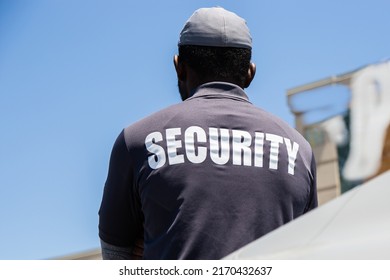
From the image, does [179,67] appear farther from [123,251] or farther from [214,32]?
[123,251]

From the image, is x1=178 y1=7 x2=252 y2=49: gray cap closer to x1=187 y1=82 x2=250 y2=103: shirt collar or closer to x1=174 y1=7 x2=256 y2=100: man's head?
x1=174 y1=7 x2=256 y2=100: man's head

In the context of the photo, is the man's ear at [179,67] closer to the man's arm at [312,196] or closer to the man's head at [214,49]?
the man's head at [214,49]

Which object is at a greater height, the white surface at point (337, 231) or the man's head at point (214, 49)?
the man's head at point (214, 49)

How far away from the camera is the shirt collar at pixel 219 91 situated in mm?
2531

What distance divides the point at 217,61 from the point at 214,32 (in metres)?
0.08

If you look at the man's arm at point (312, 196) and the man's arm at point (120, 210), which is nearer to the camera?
the man's arm at point (120, 210)

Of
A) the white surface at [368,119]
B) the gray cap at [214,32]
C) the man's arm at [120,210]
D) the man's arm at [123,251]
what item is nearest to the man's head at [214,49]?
the gray cap at [214,32]


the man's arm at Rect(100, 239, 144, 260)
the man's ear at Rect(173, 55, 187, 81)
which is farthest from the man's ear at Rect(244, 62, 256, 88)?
the man's arm at Rect(100, 239, 144, 260)

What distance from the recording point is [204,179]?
2.35 meters

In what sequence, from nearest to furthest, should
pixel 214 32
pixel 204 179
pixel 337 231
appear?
pixel 337 231 → pixel 204 179 → pixel 214 32

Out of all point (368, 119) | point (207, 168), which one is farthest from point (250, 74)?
point (368, 119)
